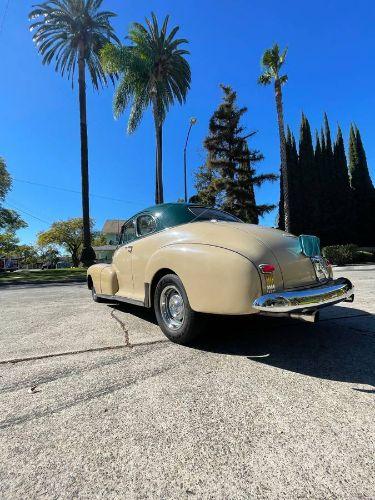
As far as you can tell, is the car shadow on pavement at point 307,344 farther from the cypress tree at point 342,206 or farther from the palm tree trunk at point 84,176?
the cypress tree at point 342,206

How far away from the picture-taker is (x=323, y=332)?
13.0ft

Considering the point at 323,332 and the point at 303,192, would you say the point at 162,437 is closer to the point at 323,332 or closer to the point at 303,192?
the point at 323,332

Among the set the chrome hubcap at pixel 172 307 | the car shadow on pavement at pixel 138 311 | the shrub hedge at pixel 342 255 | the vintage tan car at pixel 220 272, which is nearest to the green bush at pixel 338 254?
the shrub hedge at pixel 342 255

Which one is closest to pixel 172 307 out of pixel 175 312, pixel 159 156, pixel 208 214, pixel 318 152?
pixel 175 312

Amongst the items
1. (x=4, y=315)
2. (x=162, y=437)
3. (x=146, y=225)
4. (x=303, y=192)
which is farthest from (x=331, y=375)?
(x=303, y=192)

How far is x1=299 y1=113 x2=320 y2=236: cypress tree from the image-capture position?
33438 millimetres

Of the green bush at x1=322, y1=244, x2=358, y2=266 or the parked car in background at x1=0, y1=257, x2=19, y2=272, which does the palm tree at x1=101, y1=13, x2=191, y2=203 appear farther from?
the parked car in background at x1=0, y1=257, x2=19, y2=272

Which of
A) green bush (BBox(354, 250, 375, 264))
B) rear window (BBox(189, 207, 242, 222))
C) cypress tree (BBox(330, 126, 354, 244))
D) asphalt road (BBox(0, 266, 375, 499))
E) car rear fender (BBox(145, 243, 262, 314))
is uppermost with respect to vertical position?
cypress tree (BBox(330, 126, 354, 244))

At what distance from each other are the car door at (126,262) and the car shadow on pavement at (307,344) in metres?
1.42

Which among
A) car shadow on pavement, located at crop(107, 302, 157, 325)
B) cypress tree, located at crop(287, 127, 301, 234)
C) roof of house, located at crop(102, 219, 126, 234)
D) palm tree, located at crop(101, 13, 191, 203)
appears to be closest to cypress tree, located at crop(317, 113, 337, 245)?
cypress tree, located at crop(287, 127, 301, 234)

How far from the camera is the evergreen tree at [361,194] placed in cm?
3419

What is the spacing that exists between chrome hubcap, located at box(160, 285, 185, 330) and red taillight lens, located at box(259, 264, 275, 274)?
1029mm

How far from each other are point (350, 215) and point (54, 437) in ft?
118

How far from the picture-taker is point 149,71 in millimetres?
21578
